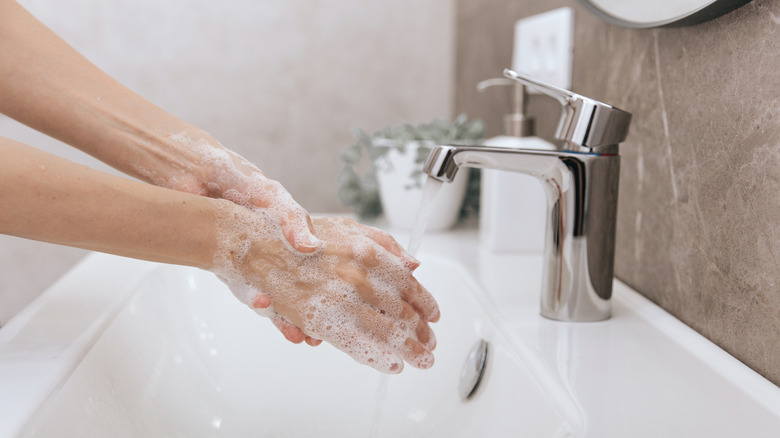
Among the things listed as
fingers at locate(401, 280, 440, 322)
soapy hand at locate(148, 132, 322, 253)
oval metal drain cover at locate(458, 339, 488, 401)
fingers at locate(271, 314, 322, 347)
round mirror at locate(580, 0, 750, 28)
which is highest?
round mirror at locate(580, 0, 750, 28)

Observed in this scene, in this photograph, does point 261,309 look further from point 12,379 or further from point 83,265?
point 83,265

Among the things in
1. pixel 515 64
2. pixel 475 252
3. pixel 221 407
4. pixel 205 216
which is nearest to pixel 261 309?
pixel 205 216

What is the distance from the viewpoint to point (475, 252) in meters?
0.85

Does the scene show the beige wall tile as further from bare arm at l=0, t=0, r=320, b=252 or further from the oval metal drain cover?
bare arm at l=0, t=0, r=320, b=252

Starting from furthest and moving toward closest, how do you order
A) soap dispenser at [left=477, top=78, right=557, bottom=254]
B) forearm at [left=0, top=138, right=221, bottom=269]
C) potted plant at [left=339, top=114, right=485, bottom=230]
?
potted plant at [left=339, top=114, right=485, bottom=230]
soap dispenser at [left=477, top=78, right=557, bottom=254]
forearm at [left=0, top=138, right=221, bottom=269]

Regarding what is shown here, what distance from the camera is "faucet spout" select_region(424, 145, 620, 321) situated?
0.55 meters

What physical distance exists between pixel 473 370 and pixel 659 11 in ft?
1.11

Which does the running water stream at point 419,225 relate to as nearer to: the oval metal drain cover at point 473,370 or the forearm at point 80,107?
the oval metal drain cover at point 473,370

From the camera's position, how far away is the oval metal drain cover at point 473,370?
0.57 metres

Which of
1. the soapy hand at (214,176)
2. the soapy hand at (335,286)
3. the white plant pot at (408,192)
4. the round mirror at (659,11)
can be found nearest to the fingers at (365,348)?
the soapy hand at (335,286)

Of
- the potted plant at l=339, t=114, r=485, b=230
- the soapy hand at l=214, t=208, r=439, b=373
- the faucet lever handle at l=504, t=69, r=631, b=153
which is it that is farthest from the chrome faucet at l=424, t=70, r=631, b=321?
the potted plant at l=339, t=114, r=485, b=230

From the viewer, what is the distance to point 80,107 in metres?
0.57

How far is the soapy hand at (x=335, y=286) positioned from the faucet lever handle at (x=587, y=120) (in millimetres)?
169

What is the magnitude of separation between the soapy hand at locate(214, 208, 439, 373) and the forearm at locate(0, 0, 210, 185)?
143 mm
